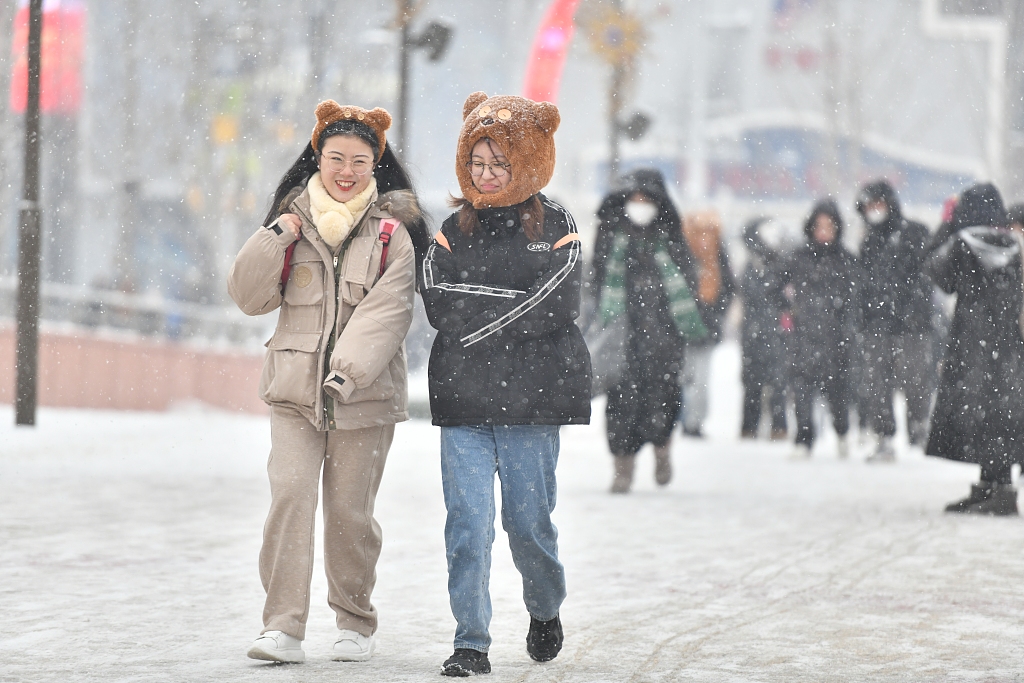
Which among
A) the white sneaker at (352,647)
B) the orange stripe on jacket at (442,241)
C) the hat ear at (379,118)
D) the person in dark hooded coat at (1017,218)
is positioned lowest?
the white sneaker at (352,647)

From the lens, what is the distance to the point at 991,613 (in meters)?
5.62

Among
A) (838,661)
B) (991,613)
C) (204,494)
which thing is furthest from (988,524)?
(204,494)

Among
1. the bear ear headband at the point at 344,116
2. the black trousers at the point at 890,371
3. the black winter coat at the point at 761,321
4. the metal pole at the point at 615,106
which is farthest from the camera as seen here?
the metal pole at the point at 615,106

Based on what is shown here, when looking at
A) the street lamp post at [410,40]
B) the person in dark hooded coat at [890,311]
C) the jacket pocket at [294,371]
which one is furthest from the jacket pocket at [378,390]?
the street lamp post at [410,40]

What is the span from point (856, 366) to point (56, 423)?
654cm

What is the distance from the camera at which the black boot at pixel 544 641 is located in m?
4.73

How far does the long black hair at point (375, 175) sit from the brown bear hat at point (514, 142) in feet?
1.08

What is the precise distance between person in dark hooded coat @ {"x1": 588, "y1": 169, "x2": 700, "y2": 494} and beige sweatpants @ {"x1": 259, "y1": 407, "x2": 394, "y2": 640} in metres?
4.69

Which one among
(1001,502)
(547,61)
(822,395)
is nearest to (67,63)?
(547,61)

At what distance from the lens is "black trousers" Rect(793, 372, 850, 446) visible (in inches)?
478

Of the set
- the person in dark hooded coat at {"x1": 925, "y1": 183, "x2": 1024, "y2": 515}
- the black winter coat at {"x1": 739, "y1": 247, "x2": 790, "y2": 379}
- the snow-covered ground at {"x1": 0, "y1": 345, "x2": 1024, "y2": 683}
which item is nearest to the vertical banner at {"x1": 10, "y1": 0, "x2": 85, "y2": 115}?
the black winter coat at {"x1": 739, "y1": 247, "x2": 790, "y2": 379}

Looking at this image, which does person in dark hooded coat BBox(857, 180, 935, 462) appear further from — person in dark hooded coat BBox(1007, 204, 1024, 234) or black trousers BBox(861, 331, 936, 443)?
person in dark hooded coat BBox(1007, 204, 1024, 234)

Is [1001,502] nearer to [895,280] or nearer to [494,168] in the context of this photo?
[895,280]

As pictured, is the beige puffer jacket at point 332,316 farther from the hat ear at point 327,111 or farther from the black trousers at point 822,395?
the black trousers at point 822,395
